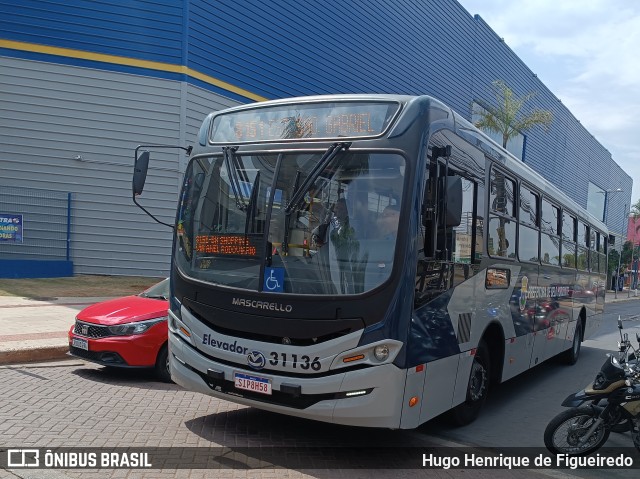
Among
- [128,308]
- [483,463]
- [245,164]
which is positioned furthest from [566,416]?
[128,308]

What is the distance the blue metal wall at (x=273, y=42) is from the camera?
1758 centimetres

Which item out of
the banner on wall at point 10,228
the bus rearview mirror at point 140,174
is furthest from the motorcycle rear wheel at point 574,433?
the banner on wall at point 10,228

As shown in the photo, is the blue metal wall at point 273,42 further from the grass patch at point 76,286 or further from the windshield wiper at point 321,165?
the windshield wiper at point 321,165

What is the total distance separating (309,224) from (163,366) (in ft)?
12.0

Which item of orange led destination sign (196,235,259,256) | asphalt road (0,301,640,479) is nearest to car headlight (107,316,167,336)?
asphalt road (0,301,640,479)

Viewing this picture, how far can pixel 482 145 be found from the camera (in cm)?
639

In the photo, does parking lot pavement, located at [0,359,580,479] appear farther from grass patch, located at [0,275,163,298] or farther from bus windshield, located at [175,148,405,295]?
grass patch, located at [0,275,163,298]

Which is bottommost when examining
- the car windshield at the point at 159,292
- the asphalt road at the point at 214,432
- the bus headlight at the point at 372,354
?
the asphalt road at the point at 214,432

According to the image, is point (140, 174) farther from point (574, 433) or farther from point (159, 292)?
point (574, 433)

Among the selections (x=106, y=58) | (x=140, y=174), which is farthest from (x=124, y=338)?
(x=106, y=58)

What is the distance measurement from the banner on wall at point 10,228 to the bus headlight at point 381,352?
51.9 ft

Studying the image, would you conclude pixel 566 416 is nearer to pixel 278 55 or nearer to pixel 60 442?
pixel 60 442

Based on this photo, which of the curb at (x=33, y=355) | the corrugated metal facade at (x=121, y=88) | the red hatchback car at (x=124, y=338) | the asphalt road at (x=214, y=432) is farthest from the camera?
the corrugated metal facade at (x=121, y=88)

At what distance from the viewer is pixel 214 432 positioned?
18.2ft
